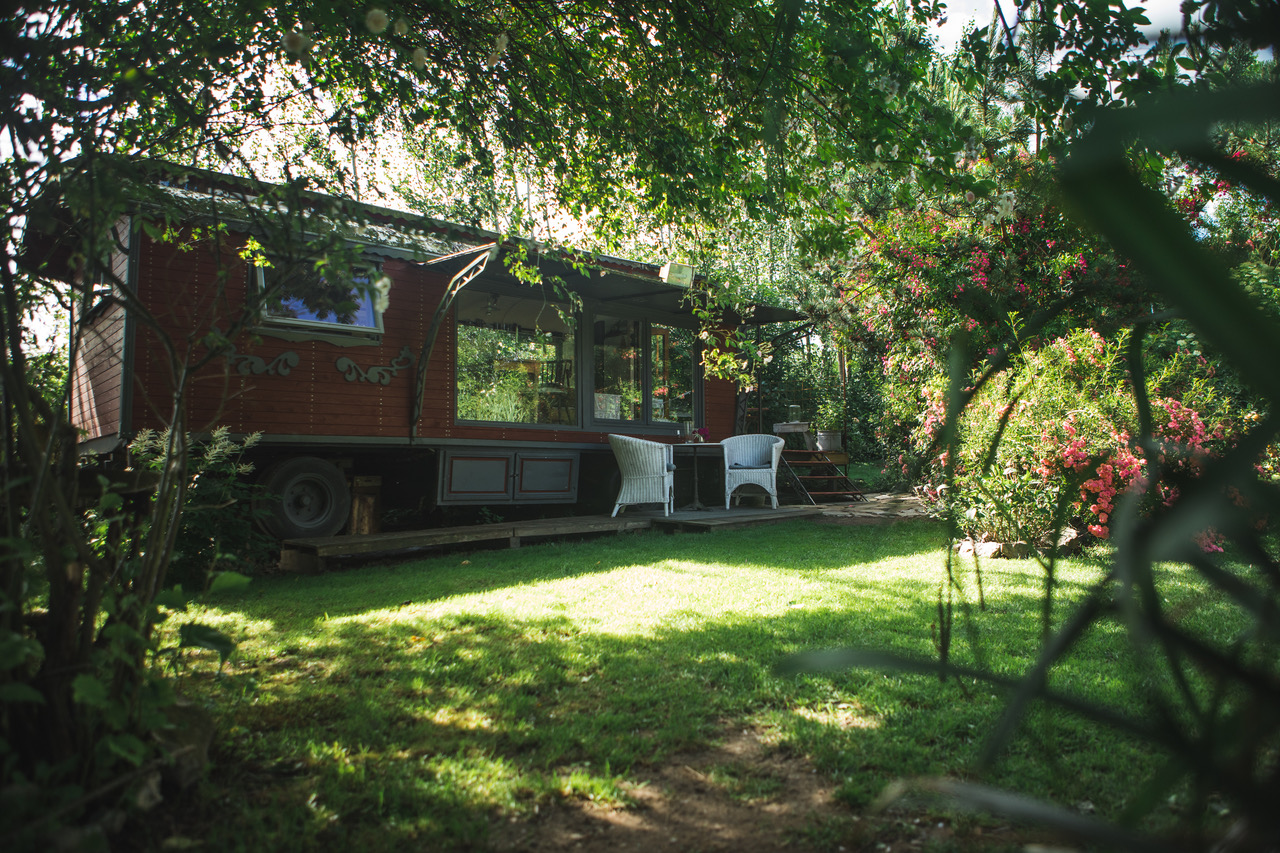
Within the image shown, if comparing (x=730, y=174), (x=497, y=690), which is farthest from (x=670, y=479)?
(x=497, y=690)

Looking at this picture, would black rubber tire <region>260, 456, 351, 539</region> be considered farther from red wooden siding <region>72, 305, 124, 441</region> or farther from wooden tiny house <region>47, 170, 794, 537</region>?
red wooden siding <region>72, 305, 124, 441</region>

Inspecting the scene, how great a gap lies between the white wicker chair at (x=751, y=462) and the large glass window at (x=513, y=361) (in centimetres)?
200

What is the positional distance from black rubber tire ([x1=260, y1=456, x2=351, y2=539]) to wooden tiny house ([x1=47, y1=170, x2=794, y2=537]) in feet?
0.05

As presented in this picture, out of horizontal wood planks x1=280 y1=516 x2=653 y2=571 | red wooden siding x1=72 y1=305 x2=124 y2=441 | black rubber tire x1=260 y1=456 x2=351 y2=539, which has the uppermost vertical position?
red wooden siding x1=72 y1=305 x2=124 y2=441

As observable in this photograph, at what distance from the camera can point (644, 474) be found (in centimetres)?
830

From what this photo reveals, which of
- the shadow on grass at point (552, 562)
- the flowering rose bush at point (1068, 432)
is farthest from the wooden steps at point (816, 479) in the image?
the flowering rose bush at point (1068, 432)

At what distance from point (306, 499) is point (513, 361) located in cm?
278

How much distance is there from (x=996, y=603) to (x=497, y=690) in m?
2.90

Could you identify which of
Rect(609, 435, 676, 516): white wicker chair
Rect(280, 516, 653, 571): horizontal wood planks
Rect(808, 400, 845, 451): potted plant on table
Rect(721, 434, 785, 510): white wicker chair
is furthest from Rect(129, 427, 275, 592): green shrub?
Rect(808, 400, 845, 451): potted plant on table

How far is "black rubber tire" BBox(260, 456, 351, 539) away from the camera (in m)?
6.53

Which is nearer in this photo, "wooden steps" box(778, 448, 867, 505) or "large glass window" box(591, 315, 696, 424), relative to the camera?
"large glass window" box(591, 315, 696, 424)

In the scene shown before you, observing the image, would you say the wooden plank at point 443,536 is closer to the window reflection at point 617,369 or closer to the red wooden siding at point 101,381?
the window reflection at point 617,369

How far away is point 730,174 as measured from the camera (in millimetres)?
4453

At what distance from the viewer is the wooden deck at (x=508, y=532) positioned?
20.2 ft
